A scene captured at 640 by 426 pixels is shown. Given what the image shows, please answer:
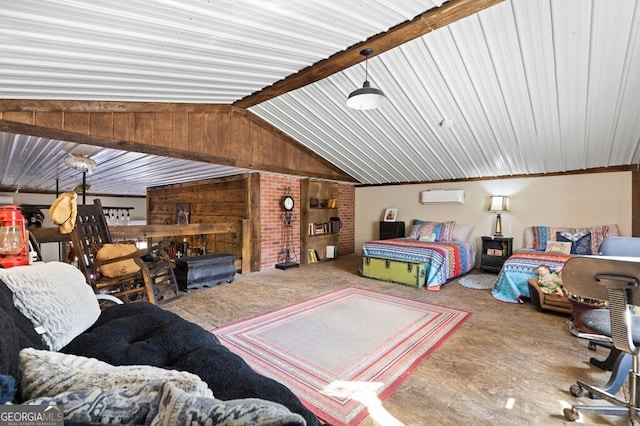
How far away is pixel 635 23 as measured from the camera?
2285 millimetres

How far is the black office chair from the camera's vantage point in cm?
146

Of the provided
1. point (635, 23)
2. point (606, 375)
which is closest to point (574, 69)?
point (635, 23)

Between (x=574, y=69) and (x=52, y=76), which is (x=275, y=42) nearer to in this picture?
(x=52, y=76)

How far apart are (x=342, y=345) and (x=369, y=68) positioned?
2.98 meters

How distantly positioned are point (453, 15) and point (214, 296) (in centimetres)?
408

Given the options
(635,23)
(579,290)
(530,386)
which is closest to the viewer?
(579,290)

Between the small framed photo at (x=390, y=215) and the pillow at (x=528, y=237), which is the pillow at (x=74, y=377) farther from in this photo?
the small framed photo at (x=390, y=215)

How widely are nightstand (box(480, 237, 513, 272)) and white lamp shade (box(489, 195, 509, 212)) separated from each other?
1.84 ft

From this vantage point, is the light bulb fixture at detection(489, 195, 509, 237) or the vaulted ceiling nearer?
the vaulted ceiling

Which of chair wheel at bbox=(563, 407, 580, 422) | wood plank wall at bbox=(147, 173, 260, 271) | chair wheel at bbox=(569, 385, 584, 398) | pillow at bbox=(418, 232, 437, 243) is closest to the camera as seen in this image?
chair wheel at bbox=(563, 407, 580, 422)

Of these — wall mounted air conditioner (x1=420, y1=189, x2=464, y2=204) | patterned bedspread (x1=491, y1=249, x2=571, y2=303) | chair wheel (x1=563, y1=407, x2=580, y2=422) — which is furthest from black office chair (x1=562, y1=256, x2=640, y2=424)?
wall mounted air conditioner (x1=420, y1=189, x2=464, y2=204)

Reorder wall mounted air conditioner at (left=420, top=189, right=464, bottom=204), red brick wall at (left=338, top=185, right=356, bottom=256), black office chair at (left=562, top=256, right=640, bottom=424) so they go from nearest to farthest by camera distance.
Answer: black office chair at (left=562, top=256, right=640, bottom=424), wall mounted air conditioner at (left=420, top=189, right=464, bottom=204), red brick wall at (left=338, top=185, right=356, bottom=256)

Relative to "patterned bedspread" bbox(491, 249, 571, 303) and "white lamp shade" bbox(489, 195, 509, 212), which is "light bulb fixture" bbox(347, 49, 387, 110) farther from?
"white lamp shade" bbox(489, 195, 509, 212)

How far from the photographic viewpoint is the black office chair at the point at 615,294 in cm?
146
